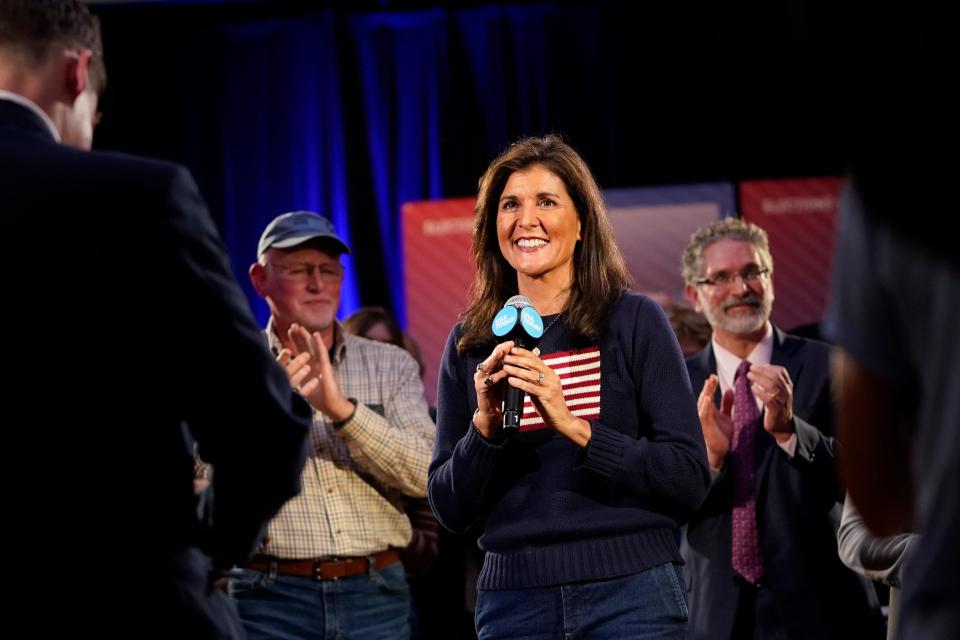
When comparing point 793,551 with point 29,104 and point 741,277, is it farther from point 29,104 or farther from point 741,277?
point 29,104

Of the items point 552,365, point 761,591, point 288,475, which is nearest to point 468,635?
point 761,591

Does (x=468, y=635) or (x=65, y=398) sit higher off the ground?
(x=65, y=398)

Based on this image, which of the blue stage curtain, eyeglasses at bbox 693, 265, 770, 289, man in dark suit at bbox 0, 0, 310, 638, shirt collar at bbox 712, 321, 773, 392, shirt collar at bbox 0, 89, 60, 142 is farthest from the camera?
the blue stage curtain

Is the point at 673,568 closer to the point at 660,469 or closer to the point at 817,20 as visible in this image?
the point at 660,469

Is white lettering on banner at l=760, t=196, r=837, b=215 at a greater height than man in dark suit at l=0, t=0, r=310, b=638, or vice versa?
white lettering on banner at l=760, t=196, r=837, b=215

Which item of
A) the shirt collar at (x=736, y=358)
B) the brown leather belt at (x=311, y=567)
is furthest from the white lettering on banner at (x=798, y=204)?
the brown leather belt at (x=311, y=567)

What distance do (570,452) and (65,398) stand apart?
132 cm

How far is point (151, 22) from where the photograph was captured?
22.6ft

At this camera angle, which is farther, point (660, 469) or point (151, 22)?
point (151, 22)

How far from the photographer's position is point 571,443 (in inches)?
101

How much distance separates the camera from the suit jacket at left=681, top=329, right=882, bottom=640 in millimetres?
3406

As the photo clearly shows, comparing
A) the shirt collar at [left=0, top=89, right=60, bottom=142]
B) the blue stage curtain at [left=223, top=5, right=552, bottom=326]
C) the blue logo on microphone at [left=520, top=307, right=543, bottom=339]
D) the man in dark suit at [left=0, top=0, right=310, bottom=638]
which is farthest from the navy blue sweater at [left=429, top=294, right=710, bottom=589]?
the blue stage curtain at [left=223, top=5, right=552, bottom=326]

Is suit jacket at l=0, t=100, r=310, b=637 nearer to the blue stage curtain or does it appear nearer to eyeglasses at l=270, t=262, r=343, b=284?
eyeglasses at l=270, t=262, r=343, b=284

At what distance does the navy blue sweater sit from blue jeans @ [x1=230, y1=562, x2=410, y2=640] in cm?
79
